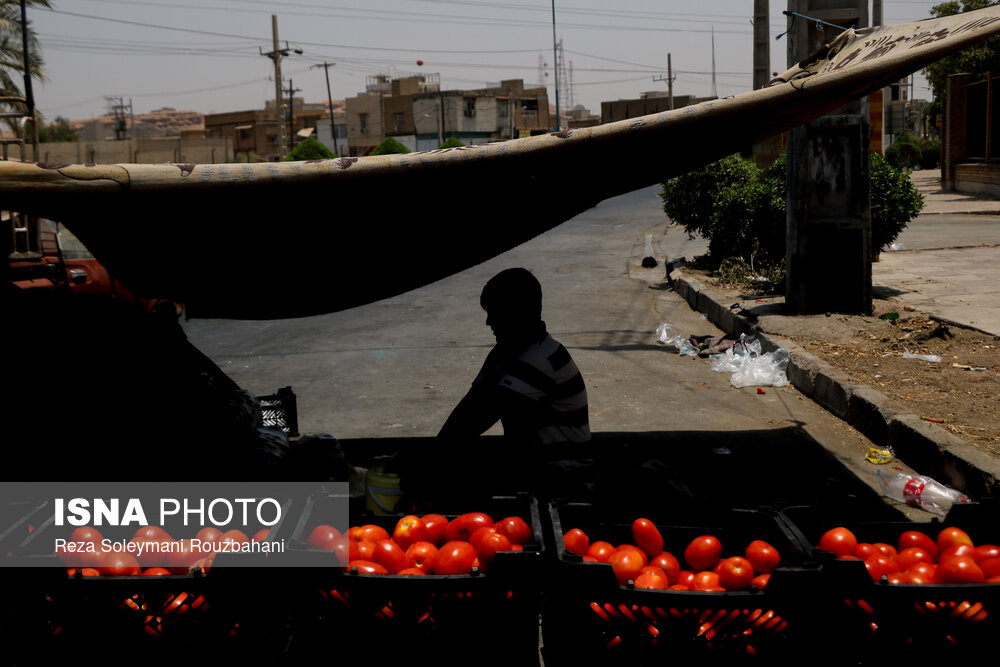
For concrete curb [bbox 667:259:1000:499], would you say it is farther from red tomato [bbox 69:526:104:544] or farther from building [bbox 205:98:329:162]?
building [bbox 205:98:329:162]

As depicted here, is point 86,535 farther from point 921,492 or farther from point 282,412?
point 921,492

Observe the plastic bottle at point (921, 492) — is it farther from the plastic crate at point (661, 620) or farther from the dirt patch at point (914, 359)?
the plastic crate at point (661, 620)

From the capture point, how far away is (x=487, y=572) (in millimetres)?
2457

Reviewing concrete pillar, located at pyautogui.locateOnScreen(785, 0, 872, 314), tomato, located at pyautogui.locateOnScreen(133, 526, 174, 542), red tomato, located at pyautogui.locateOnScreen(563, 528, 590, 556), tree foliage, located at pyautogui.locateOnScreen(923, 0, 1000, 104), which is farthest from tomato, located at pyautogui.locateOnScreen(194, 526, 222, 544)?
tree foliage, located at pyautogui.locateOnScreen(923, 0, 1000, 104)

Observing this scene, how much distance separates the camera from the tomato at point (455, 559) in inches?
101

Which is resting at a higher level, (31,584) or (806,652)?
(31,584)

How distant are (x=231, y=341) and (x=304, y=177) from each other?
7.14m

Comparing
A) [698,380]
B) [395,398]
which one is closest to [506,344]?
[395,398]

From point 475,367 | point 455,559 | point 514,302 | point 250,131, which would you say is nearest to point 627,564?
point 455,559

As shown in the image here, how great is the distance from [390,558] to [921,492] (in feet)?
9.81

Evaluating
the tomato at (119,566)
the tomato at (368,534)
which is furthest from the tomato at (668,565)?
the tomato at (119,566)

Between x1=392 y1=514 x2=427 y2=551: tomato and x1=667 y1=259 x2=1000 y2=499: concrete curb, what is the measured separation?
278 centimetres

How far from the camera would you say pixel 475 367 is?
7.84 m

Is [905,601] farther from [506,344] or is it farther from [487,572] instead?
[506,344]
